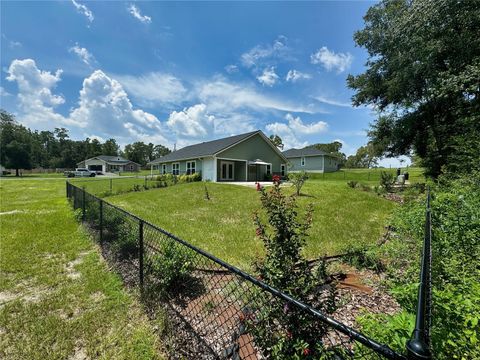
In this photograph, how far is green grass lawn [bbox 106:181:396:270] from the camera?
5363 mm

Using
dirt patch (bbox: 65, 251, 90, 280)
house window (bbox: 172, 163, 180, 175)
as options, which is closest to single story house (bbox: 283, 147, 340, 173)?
house window (bbox: 172, 163, 180, 175)

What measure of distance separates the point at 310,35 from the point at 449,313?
1267 cm

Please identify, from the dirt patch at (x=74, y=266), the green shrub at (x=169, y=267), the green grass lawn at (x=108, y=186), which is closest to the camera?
the green shrub at (x=169, y=267)

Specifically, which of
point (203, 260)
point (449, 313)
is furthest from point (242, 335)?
point (203, 260)

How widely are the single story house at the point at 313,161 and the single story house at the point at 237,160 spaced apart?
9.93 metres

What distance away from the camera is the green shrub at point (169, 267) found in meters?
3.31

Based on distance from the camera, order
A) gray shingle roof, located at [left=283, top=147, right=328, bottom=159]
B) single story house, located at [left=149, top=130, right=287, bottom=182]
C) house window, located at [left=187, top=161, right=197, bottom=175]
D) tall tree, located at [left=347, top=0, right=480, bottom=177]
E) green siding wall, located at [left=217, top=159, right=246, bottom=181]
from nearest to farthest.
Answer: tall tree, located at [left=347, top=0, right=480, bottom=177] < single story house, located at [left=149, top=130, right=287, bottom=182] < green siding wall, located at [left=217, top=159, right=246, bottom=181] < house window, located at [left=187, top=161, right=197, bottom=175] < gray shingle roof, located at [left=283, top=147, right=328, bottom=159]

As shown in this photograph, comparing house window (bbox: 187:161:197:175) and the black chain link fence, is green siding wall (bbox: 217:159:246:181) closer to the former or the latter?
house window (bbox: 187:161:197:175)

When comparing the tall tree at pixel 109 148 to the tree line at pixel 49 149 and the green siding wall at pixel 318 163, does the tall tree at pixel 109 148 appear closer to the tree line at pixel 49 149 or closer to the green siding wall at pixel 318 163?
the tree line at pixel 49 149

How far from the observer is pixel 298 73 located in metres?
14.0

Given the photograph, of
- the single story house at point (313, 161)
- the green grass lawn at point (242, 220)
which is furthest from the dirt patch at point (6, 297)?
the single story house at point (313, 161)

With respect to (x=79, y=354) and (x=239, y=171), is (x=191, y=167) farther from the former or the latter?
(x=79, y=354)

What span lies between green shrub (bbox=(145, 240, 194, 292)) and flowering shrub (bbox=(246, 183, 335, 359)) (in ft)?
5.36

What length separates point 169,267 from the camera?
336 centimetres
